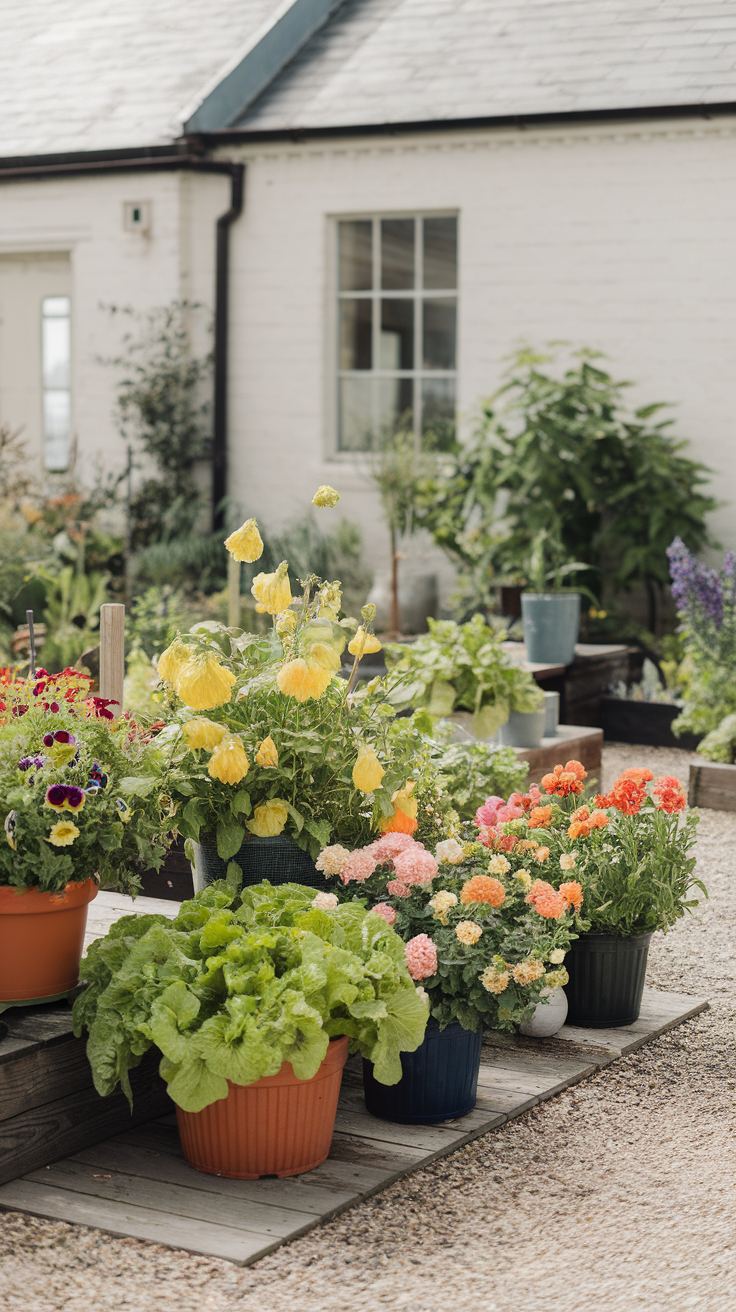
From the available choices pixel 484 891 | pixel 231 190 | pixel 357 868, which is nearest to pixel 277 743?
pixel 357 868

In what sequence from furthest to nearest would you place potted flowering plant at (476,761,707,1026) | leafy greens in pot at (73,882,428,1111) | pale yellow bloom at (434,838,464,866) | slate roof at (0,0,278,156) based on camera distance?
slate roof at (0,0,278,156)
potted flowering plant at (476,761,707,1026)
pale yellow bloom at (434,838,464,866)
leafy greens in pot at (73,882,428,1111)

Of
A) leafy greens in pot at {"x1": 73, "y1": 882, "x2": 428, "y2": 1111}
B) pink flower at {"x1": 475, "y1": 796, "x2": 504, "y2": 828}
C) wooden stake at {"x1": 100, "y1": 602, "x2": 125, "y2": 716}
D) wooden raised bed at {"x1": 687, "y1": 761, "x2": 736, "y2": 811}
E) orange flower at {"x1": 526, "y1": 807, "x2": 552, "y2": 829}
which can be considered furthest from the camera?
wooden raised bed at {"x1": 687, "y1": 761, "x2": 736, "y2": 811}

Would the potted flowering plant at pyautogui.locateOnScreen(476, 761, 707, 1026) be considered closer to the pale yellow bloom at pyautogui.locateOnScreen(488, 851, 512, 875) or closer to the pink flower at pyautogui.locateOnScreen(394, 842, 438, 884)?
the pale yellow bloom at pyautogui.locateOnScreen(488, 851, 512, 875)

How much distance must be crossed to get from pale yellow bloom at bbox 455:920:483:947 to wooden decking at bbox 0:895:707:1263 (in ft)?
1.35

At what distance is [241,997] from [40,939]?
49cm

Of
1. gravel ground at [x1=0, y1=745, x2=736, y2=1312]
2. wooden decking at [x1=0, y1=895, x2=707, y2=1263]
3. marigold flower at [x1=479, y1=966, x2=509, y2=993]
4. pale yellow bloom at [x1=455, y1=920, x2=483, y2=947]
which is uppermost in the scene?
pale yellow bloom at [x1=455, y1=920, x2=483, y2=947]

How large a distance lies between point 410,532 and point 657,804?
17.5 ft

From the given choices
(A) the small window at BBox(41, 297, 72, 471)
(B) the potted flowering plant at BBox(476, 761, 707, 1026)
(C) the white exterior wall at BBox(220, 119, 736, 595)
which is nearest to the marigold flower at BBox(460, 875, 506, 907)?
(B) the potted flowering plant at BBox(476, 761, 707, 1026)

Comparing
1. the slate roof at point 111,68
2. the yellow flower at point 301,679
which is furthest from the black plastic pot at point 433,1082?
the slate roof at point 111,68

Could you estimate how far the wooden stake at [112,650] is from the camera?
4.34 m

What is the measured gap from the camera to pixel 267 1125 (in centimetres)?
297

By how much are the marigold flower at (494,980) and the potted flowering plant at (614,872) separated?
0.51 m

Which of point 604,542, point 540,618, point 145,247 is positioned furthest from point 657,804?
point 145,247

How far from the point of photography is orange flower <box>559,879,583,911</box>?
11.8 feet
